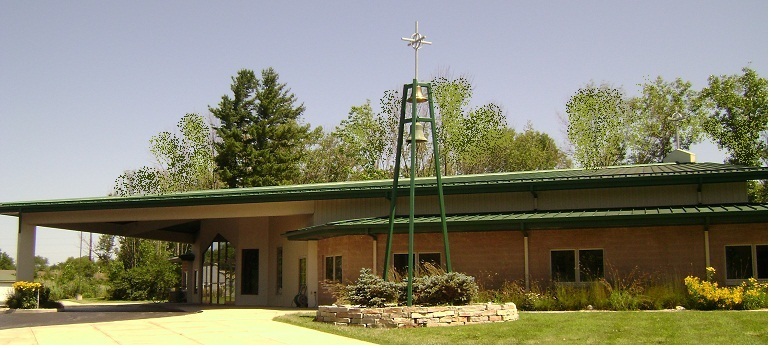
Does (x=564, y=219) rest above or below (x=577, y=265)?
above

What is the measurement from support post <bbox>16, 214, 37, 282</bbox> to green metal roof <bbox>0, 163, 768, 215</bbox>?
81 cm

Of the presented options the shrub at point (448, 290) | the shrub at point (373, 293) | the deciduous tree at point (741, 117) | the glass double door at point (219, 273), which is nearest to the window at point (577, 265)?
the shrub at point (448, 290)

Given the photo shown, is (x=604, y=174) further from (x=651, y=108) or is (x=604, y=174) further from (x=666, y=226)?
(x=651, y=108)

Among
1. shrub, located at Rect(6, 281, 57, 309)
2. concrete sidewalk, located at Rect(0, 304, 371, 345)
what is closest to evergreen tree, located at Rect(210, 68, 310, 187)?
shrub, located at Rect(6, 281, 57, 309)

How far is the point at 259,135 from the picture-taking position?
6425 centimetres

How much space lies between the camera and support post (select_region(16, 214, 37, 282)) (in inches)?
1194

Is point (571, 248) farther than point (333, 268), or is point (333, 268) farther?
point (333, 268)

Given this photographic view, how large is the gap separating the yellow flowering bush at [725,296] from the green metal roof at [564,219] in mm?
1835

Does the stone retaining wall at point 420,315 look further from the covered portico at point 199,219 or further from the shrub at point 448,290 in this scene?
the covered portico at point 199,219

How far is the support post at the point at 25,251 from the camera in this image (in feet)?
99.5

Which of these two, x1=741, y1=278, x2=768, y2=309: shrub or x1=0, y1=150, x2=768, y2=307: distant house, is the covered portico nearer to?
x1=0, y1=150, x2=768, y2=307: distant house

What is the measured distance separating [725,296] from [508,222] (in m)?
6.33

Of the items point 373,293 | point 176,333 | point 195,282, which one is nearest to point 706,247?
point 373,293

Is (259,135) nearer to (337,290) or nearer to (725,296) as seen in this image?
(337,290)
